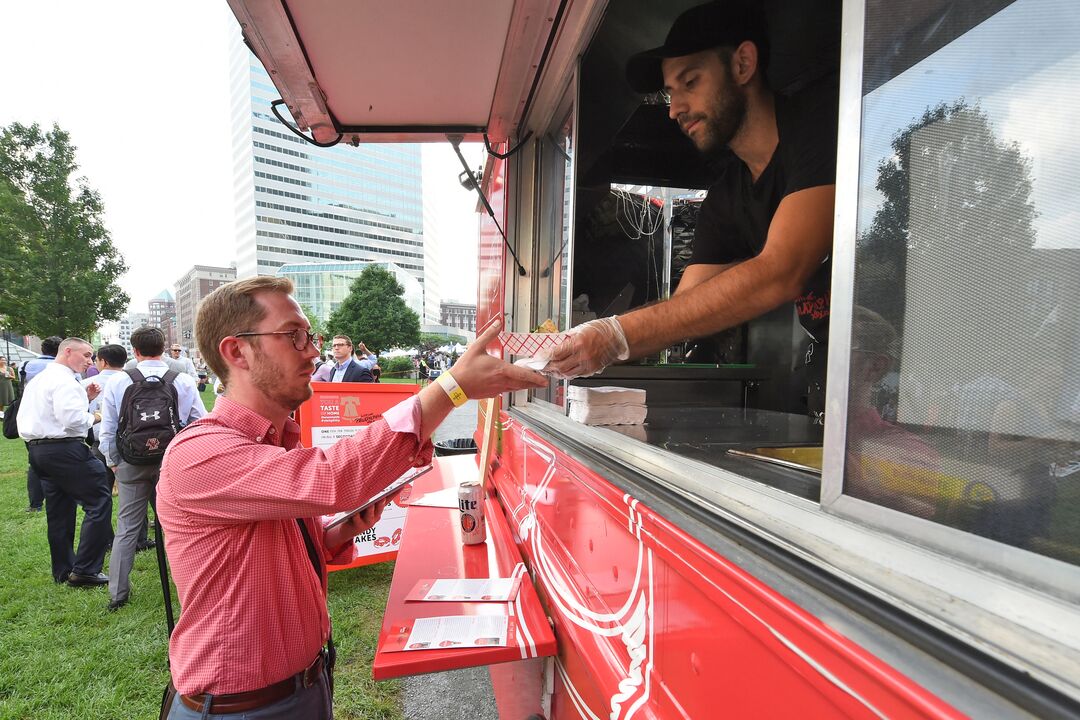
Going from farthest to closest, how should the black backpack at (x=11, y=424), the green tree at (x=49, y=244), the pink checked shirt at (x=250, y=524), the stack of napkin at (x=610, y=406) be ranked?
the green tree at (x=49, y=244) → the black backpack at (x=11, y=424) → the stack of napkin at (x=610, y=406) → the pink checked shirt at (x=250, y=524)

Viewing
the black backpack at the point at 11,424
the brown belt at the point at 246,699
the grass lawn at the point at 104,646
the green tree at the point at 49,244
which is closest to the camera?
the brown belt at the point at 246,699

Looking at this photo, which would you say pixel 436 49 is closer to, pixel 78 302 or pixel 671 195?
pixel 671 195

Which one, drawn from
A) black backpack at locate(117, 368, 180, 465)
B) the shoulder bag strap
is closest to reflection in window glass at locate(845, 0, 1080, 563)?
the shoulder bag strap

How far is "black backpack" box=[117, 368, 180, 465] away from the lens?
4.02 meters

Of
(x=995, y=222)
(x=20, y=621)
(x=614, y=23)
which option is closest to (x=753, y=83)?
(x=614, y=23)

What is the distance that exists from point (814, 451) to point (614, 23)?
79.9 inches

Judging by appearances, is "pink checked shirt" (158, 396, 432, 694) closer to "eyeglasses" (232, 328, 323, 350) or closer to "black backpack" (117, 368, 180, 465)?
"eyeglasses" (232, 328, 323, 350)

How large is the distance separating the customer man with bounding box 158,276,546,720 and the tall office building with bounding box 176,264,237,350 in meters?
94.0

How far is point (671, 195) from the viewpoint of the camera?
13.9 ft

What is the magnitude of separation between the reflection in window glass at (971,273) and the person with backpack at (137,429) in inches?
188

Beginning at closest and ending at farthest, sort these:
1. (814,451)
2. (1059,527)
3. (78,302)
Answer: (1059,527), (814,451), (78,302)

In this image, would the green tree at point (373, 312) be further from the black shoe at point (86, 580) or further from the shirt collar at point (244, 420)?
the shirt collar at point (244, 420)

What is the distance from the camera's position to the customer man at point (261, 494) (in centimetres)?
131

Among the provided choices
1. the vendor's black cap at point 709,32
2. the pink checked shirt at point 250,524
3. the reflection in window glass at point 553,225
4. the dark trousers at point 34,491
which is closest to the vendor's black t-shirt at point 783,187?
the vendor's black cap at point 709,32
